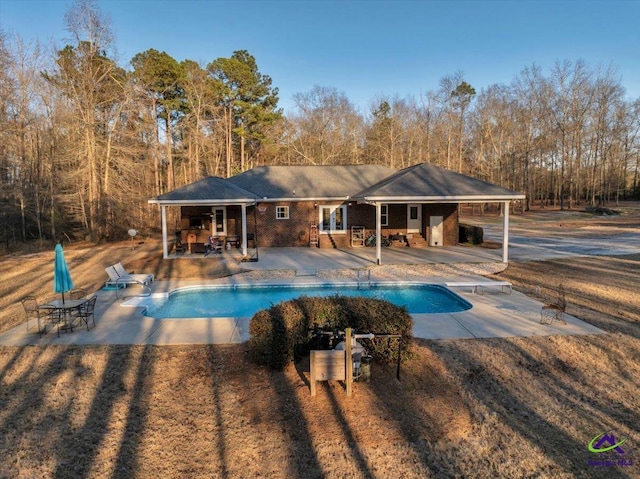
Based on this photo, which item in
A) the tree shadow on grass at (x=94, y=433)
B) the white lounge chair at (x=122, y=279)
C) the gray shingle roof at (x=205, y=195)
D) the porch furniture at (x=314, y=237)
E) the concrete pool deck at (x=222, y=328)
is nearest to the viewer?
the tree shadow on grass at (x=94, y=433)

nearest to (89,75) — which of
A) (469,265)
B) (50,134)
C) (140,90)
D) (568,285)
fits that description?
(140,90)

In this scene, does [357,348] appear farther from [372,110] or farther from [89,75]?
[372,110]

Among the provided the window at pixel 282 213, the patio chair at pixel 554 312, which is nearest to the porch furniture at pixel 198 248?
the window at pixel 282 213

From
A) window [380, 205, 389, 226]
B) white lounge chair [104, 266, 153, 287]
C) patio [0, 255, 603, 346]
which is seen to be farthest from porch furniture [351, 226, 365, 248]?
white lounge chair [104, 266, 153, 287]

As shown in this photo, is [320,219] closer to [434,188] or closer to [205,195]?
[205,195]

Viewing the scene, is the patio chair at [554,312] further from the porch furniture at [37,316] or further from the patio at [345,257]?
the porch furniture at [37,316]

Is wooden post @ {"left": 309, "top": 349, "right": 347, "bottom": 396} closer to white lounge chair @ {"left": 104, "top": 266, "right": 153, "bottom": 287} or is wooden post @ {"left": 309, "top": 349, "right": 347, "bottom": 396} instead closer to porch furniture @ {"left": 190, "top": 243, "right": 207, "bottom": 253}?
white lounge chair @ {"left": 104, "top": 266, "right": 153, "bottom": 287}
